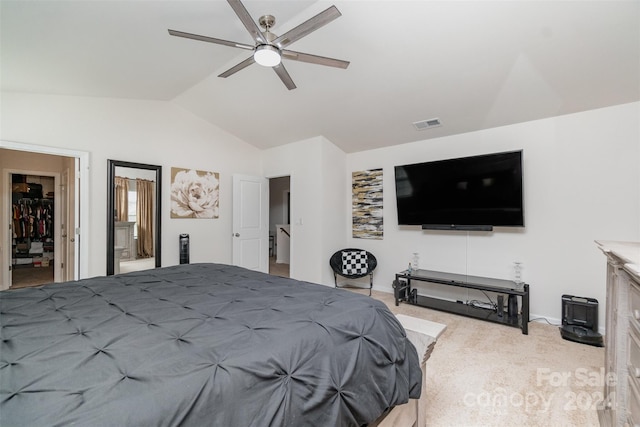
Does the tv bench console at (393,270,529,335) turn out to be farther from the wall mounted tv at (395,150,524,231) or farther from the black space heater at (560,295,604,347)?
the wall mounted tv at (395,150,524,231)

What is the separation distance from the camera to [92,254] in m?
3.52

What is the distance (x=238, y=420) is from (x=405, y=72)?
3.11m

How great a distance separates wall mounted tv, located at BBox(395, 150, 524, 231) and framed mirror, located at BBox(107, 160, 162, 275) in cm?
354

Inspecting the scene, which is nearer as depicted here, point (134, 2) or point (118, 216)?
point (134, 2)

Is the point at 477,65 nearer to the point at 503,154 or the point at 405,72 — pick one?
the point at 405,72

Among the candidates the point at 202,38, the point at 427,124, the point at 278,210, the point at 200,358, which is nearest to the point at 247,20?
the point at 202,38

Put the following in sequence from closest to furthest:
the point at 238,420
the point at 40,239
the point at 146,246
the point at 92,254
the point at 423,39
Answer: the point at 238,420, the point at 423,39, the point at 92,254, the point at 146,246, the point at 40,239

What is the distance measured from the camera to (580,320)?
2.92 m

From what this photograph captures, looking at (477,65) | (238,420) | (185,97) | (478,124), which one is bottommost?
(238,420)

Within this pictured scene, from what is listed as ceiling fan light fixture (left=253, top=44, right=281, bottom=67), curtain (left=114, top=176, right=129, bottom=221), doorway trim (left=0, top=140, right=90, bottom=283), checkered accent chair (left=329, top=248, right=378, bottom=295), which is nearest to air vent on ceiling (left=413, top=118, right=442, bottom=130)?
checkered accent chair (left=329, top=248, right=378, bottom=295)

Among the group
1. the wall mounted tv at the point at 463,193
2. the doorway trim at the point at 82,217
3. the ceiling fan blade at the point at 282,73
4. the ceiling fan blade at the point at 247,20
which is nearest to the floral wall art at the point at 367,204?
the wall mounted tv at the point at 463,193

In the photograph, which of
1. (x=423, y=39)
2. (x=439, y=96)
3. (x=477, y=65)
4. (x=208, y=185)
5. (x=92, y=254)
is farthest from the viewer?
(x=208, y=185)

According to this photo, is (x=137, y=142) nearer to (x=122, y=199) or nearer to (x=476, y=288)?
(x=122, y=199)

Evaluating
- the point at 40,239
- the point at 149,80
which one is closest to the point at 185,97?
the point at 149,80
